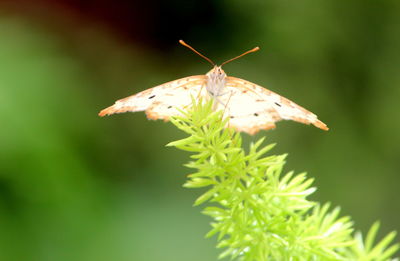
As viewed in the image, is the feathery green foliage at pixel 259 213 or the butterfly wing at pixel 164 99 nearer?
the feathery green foliage at pixel 259 213

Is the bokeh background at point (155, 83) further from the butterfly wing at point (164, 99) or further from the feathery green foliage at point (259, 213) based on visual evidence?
the feathery green foliage at point (259, 213)

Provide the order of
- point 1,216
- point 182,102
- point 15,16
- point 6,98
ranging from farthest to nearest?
1. point 15,16
2. point 6,98
3. point 1,216
4. point 182,102

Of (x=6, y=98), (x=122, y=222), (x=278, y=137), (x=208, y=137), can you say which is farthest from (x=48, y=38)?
(x=208, y=137)

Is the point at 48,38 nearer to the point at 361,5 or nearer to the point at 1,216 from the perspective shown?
Result: the point at 1,216

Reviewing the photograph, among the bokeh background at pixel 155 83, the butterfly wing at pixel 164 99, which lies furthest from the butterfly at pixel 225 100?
the bokeh background at pixel 155 83

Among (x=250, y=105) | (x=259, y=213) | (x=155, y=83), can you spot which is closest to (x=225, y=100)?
(x=250, y=105)

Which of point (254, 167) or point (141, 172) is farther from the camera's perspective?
point (141, 172)

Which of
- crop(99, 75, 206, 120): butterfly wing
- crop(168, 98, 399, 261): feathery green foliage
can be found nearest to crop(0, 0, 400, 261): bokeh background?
crop(99, 75, 206, 120): butterfly wing
